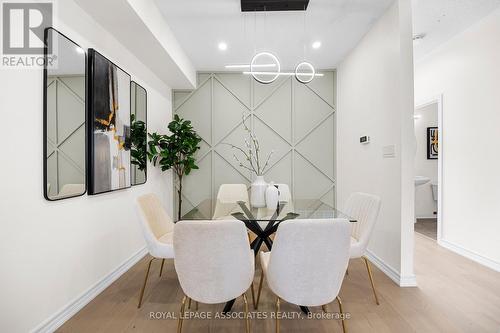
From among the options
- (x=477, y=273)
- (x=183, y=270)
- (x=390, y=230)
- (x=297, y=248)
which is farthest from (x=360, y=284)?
(x=183, y=270)

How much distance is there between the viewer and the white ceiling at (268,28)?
245cm

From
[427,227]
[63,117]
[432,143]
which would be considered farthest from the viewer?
[432,143]

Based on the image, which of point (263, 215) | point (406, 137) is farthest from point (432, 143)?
point (263, 215)

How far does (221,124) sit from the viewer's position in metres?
4.13

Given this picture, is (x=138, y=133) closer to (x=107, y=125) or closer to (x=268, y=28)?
(x=107, y=125)

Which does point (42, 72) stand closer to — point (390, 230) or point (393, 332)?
point (393, 332)

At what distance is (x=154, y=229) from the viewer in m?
2.17

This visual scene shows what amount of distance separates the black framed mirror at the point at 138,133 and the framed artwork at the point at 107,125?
0.13 meters

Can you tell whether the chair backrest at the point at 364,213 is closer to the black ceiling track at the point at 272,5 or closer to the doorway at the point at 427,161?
the black ceiling track at the point at 272,5

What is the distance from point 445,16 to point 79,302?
4.60 meters

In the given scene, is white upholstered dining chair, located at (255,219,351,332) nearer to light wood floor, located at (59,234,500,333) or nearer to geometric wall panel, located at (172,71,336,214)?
light wood floor, located at (59,234,500,333)

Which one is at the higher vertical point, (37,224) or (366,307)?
(37,224)

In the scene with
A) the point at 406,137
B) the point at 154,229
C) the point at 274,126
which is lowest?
the point at 154,229

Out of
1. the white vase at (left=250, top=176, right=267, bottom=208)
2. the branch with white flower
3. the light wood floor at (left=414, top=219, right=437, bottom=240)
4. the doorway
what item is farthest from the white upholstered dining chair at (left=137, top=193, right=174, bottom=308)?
the doorway
